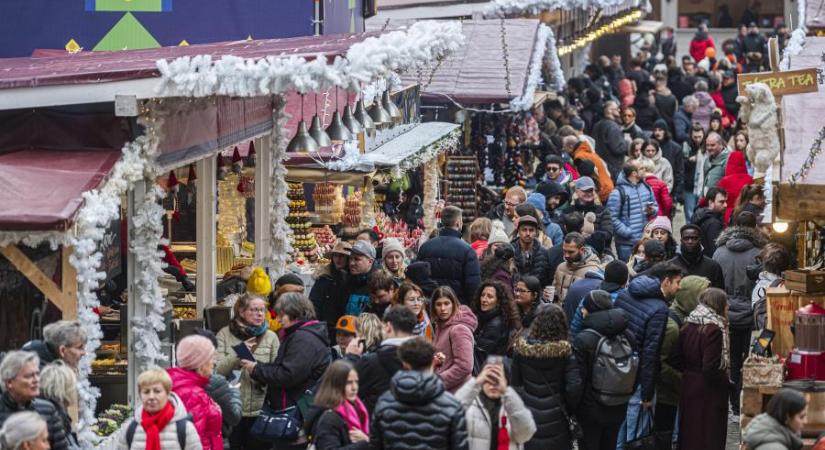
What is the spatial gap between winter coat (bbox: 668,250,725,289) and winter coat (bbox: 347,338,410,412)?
4.57 meters

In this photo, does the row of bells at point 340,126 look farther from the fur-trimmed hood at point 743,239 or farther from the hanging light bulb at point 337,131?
the fur-trimmed hood at point 743,239

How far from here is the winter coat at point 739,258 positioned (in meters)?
14.6

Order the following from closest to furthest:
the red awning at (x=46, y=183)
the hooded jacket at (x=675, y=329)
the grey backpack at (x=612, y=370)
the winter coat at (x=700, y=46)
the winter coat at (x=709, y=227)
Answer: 1. the red awning at (x=46, y=183)
2. the grey backpack at (x=612, y=370)
3. the hooded jacket at (x=675, y=329)
4. the winter coat at (x=709, y=227)
5. the winter coat at (x=700, y=46)

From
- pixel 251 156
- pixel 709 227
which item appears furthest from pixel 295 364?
pixel 709 227

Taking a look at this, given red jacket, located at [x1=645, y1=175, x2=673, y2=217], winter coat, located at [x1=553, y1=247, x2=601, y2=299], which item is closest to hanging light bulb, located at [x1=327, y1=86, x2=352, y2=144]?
winter coat, located at [x1=553, y1=247, x2=601, y2=299]

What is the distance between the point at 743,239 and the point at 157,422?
714cm

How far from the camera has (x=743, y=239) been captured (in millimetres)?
14875

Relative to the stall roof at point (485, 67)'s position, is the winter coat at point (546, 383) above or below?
below

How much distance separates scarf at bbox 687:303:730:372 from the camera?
1195cm

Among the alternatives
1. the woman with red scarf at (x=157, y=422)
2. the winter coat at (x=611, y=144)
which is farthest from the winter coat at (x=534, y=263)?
the winter coat at (x=611, y=144)

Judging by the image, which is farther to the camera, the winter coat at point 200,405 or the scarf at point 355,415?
the winter coat at point 200,405

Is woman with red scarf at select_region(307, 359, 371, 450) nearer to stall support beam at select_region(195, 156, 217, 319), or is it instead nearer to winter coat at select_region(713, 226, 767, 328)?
stall support beam at select_region(195, 156, 217, 319)

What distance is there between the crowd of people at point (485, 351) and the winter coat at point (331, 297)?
0.01 m

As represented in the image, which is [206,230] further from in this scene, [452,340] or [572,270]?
[452,340]
